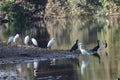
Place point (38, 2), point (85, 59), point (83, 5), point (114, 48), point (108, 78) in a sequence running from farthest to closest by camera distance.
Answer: point (38, 2), point (83, 5), point (114, 48), point (85, 59), point (108, 78)

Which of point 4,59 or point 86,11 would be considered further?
point 86,11

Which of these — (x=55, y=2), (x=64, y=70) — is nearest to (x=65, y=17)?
(x=55, y=2)

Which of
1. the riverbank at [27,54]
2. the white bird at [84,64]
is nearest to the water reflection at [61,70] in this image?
the white bird at [84,64]

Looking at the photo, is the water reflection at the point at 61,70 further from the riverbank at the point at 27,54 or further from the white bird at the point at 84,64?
the riverbank at the point at 27,54

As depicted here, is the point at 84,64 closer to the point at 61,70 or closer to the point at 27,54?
the point at 61,70

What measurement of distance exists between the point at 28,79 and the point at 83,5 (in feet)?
311

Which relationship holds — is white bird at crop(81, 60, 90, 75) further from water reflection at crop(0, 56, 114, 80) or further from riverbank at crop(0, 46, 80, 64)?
riverbank at crop(0, 46, 80, 64)

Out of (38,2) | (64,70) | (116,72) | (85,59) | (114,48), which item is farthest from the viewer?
(38,2)

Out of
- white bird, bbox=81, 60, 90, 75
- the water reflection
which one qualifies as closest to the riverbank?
the water reflection

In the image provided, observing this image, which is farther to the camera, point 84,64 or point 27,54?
point 27,54

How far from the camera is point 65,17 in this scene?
12425 cm

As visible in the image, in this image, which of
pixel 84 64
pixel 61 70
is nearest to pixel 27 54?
pixel 84 64

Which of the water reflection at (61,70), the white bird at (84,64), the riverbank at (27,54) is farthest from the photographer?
the riverbank at (27,54)

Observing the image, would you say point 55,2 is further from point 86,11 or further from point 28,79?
point 28,79
